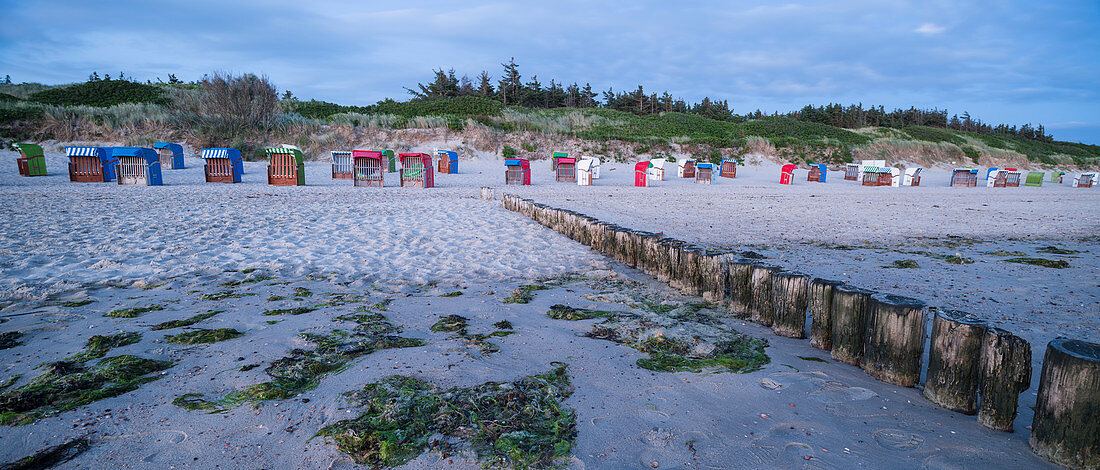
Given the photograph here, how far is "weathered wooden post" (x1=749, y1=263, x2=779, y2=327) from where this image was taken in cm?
409

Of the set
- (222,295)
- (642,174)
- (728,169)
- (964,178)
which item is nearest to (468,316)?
(222,295)

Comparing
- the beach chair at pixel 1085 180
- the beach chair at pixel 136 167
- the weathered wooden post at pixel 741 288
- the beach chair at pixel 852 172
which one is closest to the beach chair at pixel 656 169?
the beach chair at pixel 852 172

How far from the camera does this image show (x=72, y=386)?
2.59 metres

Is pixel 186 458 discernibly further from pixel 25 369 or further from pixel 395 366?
pixel 25 369

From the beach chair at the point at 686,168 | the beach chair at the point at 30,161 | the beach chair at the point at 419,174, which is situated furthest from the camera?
the beach chair at the point at 686,168

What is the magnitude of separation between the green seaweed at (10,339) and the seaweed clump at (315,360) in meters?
1.68

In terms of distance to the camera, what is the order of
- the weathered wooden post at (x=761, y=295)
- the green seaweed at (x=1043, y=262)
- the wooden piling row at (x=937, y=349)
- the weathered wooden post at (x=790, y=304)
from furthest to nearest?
the green seaweed at (x=1043, y=262)
the weathered wooden post at (x=761, y=295)
the weathered wooden post at (x=790, y=304)
the wooden piling row at (x=937, y=349)

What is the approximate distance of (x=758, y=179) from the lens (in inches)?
1088

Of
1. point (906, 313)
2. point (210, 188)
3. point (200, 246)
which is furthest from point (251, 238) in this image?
point (210, 188)

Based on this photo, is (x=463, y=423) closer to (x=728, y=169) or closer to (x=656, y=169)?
(x=656, y=169)

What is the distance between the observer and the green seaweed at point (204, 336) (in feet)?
11.0

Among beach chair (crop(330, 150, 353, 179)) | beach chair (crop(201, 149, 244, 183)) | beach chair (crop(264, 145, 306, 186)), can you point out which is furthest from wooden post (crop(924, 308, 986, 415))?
beach chair (crop(330, 150, 353, 179))

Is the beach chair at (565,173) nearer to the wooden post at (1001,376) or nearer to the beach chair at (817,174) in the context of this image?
the beach chair at (817,174)

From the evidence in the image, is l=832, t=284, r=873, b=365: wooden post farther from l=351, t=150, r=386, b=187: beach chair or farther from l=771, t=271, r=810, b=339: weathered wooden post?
l=351, t=150, r=386, b=187: beach chair
